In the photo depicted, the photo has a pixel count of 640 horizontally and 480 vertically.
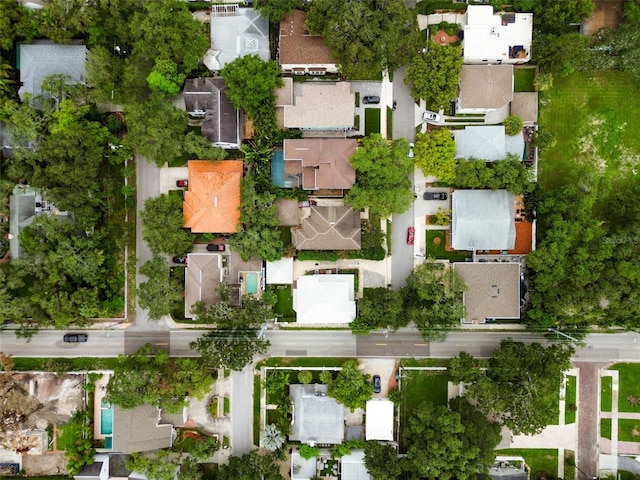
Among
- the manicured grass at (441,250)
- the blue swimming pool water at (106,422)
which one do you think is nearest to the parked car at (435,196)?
the manicured grass at (441,250)

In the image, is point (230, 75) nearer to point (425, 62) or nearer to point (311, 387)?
point (425, 62)

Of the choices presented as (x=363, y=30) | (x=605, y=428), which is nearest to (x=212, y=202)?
(x=363, y=30)

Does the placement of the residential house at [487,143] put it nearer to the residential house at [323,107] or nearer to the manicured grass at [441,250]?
the manicured grass at [441,250]

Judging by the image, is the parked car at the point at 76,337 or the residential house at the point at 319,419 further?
the parked car at the point at 76,337

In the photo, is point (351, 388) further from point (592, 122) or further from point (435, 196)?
point (592, 122)

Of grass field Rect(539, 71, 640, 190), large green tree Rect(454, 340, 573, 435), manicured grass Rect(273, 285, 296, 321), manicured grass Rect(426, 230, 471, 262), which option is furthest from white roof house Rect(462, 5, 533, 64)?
manicured grass Rect(273, 285, 296, 321)

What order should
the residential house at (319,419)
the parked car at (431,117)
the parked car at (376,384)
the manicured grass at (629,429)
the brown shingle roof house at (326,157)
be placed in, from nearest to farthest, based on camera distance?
the brown shingle roof house at (326,157), the residential house at (319,419), the parked car at (431,117), the parked car at (376,384), the manicured grass at (629,429)

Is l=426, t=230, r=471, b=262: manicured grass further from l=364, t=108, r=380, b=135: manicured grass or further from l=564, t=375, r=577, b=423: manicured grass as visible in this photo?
l=564, t=375, r=577, b=423: manicured grass
